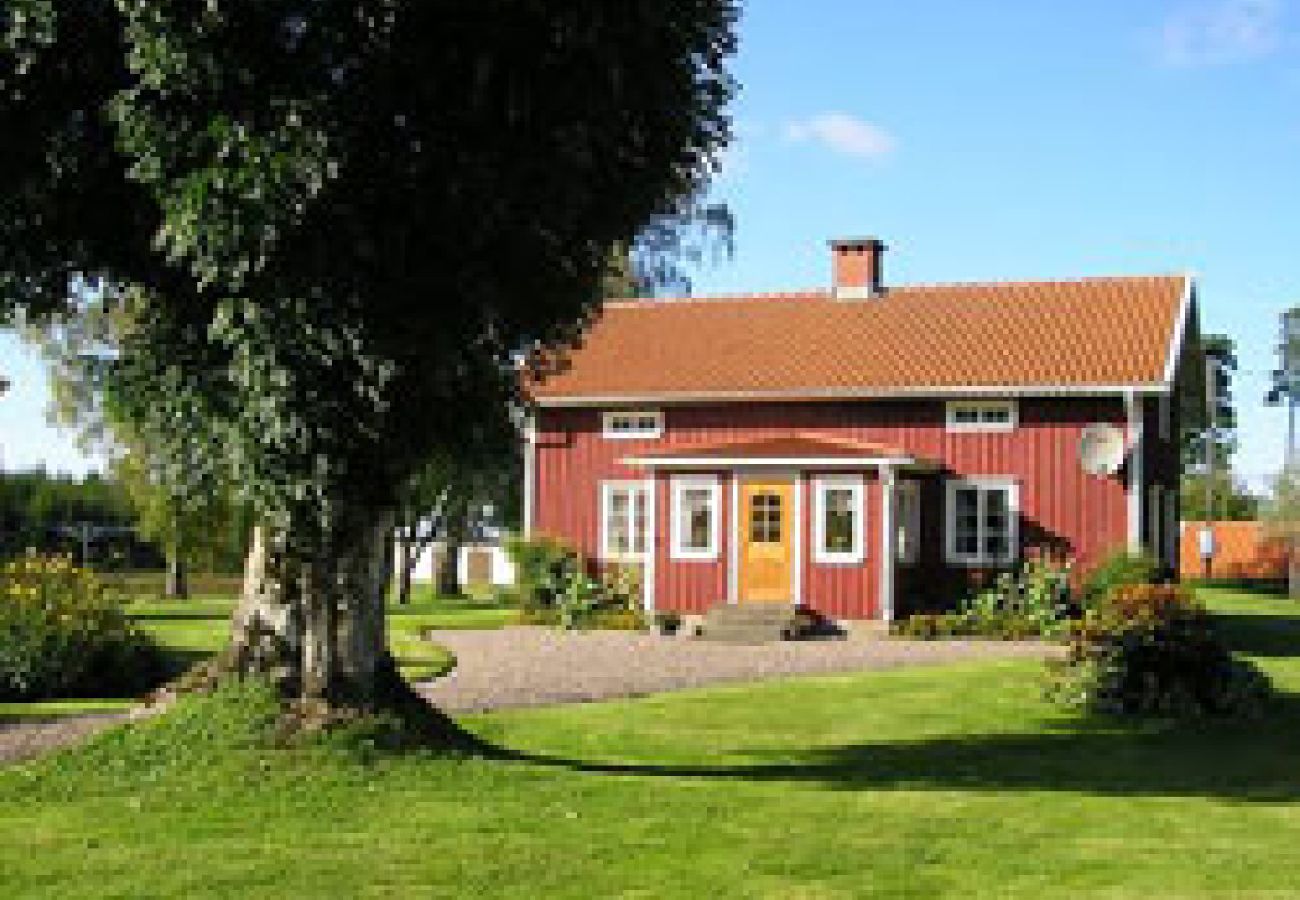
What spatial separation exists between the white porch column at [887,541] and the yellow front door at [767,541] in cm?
163

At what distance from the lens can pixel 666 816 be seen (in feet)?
33.4

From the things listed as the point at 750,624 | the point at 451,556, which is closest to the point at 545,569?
the point at 750,624

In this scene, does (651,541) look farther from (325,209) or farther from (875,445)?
(325,209)

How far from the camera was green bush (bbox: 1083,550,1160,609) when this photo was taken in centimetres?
2523

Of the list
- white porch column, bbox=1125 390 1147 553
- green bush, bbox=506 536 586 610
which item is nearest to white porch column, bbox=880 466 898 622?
white porch column, bbox=1125 390 1147 553

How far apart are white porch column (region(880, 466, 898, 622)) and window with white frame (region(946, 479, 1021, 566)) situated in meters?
1.54

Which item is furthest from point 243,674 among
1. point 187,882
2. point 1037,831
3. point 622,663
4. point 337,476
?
point 622,663

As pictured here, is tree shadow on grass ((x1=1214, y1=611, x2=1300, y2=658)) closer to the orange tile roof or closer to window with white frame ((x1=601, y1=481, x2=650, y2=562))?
the orange tile roof

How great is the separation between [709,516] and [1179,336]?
27.6ft

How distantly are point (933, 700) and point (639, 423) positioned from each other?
533 inches

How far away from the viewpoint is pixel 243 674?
11.8 meters

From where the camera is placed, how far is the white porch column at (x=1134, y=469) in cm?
2634

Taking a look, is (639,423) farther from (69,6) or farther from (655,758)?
(69,6)

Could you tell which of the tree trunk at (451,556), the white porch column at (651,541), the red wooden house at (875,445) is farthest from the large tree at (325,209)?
the tree trunk at (451,556)
